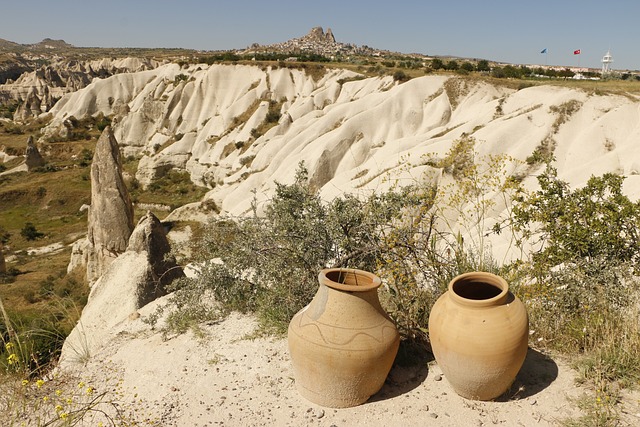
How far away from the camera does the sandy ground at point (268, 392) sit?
13.9ft

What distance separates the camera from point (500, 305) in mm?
4102

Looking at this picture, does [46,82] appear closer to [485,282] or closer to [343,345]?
[343,345]

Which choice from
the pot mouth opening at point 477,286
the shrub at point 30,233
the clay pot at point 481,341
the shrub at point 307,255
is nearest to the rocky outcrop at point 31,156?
the shrub at point 30,233

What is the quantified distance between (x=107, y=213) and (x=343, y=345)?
15.0m

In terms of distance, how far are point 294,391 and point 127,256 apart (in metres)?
7.89

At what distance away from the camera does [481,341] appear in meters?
4.01

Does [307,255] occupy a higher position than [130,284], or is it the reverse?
[307,255]

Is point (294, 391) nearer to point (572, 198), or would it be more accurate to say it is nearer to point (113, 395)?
point (113, 395)

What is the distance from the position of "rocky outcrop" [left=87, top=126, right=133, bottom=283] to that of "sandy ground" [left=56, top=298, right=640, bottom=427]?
11.7 m

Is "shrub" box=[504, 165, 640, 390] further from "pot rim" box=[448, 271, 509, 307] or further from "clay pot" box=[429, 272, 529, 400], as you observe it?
"pot rim" box=[448, 271, 509, 307]

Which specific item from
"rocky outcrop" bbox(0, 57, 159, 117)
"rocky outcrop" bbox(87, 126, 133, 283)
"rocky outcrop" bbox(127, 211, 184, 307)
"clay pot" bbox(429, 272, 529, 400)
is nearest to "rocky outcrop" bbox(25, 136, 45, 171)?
"rocky outcrop" bbox(0, 57, 159, 117)

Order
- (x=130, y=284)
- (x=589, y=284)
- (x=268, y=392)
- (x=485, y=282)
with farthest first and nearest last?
(x=130, y=284), (x=589, y=284), (x=268, y=392), (x=485, y=282)

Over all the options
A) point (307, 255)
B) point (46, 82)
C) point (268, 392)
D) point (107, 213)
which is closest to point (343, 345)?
point (268, 392)

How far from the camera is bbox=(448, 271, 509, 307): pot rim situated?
4061 millimetres
